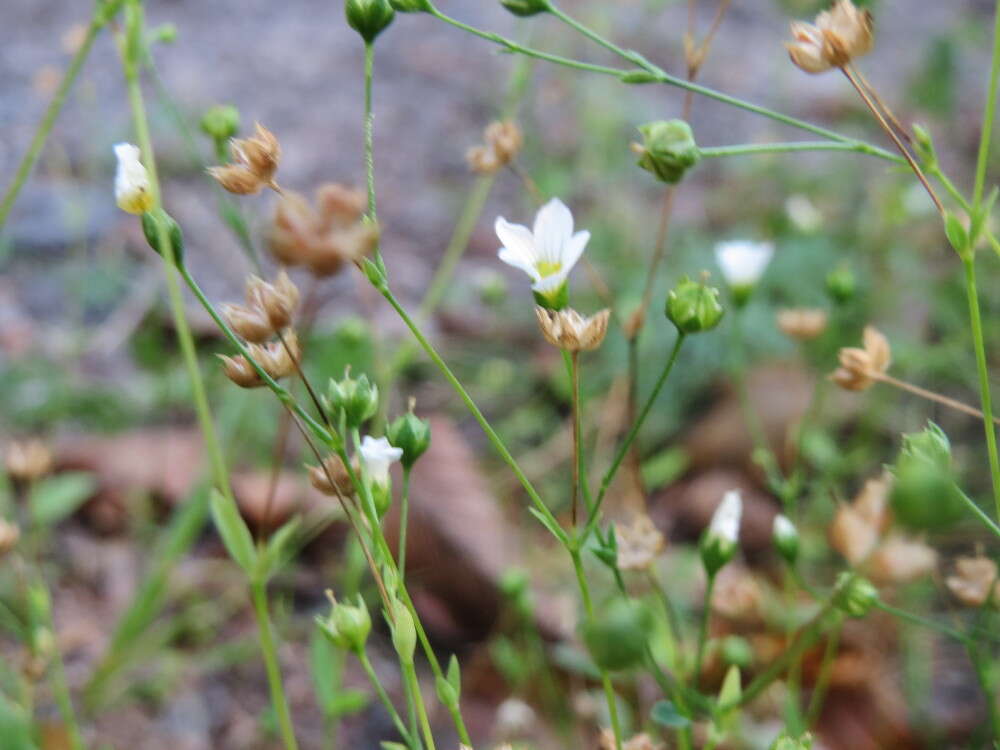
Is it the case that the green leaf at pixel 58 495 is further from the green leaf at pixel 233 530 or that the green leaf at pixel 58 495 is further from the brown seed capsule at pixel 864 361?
the brown seed capsule at pixel 864 361

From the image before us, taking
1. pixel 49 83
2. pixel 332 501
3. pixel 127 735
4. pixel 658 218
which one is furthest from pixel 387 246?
pixel 127 735

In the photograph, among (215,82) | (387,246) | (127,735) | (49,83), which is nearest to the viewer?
(127,735)

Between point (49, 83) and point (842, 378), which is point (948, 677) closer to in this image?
point (842, 378)

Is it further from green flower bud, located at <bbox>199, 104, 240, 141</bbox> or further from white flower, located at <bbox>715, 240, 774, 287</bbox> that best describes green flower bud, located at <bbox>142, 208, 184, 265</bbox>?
white flower, located at <bbox>715, 240, 774, 287</bbox>

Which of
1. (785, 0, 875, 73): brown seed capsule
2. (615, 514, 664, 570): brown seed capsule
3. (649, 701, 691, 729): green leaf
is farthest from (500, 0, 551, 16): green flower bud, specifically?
(649, 701, 691, 729): green leaf

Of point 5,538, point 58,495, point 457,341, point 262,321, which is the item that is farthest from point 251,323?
point 457,341

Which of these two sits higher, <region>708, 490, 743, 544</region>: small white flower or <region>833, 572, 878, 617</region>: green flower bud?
<region>833, 572, 878, 617</region>: green flower bud

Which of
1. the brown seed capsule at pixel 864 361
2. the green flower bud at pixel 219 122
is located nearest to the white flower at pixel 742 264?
the brown seed capsule at pixel 864 361
